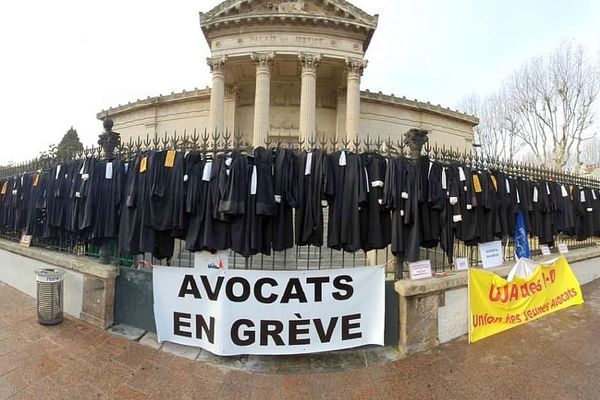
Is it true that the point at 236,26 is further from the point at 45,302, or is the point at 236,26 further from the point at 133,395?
the point at 133,395

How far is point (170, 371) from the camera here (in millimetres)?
3613

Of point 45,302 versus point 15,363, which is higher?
point 45,302

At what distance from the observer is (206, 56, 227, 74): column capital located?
2230 cm

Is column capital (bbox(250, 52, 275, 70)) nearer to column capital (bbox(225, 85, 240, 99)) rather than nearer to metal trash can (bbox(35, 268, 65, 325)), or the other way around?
column capital (bbox(225, 85, 240, 99))

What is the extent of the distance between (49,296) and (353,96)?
68.5ft

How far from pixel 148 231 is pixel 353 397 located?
10.9 feet

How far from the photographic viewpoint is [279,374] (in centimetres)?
365

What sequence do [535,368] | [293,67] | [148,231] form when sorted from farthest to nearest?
[293,67], [148,231], [535,368]

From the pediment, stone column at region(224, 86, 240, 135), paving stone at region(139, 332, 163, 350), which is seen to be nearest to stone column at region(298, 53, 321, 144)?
the pediment

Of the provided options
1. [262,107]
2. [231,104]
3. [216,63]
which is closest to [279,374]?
[262,107]

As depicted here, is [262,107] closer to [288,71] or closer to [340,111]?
[288,71]

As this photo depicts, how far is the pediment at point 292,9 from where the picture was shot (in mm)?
22469

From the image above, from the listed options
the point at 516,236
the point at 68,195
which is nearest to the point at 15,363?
the point at 68,195

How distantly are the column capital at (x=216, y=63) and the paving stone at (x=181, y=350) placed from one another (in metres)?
22.1
